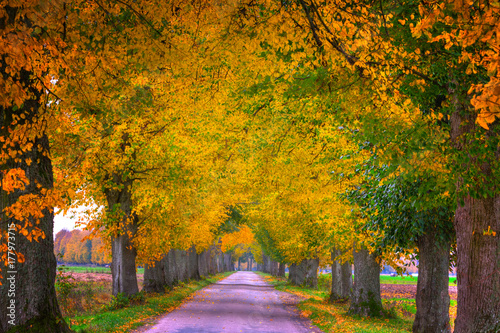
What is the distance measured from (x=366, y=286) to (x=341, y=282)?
19.9 feet

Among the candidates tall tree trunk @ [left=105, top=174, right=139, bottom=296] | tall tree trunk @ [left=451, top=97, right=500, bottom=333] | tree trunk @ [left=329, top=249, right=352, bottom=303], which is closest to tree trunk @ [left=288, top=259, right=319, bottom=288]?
tree trunk @ [left=329, top=249, right=352, bottom=303]

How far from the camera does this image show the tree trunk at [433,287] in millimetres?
12609

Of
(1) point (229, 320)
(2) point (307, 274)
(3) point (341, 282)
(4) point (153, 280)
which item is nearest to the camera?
(1) point (229, 320)

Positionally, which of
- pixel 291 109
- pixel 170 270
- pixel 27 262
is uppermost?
pixel 291 109

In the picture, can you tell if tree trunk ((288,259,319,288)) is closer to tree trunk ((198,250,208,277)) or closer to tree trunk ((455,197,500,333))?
tree trunk ((198,250,208,277))

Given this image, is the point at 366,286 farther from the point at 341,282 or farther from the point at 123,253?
the point at 123,253

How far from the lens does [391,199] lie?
11.1 meters

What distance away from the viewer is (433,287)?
41.6ft

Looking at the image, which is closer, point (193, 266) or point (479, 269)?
point (479, 269)

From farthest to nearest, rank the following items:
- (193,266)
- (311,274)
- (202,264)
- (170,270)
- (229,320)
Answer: (202,264)
(193,266)
(311,274)
(170,270)
(229,320)

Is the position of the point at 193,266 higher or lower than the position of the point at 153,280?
lower

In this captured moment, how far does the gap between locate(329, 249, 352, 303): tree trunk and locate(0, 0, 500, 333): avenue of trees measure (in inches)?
337

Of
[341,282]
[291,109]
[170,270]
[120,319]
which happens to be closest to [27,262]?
[120,319]

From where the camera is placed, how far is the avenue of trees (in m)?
5.95
